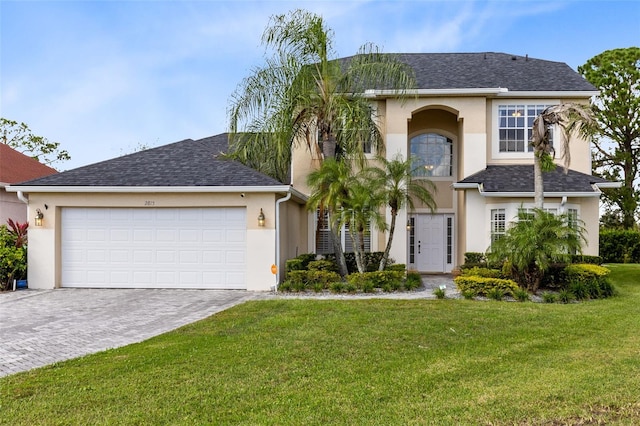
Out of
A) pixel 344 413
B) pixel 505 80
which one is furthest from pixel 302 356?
pixel 505 80

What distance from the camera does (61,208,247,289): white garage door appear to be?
40.6ft

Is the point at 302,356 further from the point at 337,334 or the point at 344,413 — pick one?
the point at 344,413

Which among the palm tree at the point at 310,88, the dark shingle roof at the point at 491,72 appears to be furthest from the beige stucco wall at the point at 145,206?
the dark shingle roof at the point at 491,72

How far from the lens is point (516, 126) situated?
623 inches

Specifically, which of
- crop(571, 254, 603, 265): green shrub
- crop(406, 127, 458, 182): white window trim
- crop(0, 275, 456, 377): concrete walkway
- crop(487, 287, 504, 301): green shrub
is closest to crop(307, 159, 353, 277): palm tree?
crop(0, 275, 456, 377): concrete walkway

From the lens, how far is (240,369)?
17.3 ft

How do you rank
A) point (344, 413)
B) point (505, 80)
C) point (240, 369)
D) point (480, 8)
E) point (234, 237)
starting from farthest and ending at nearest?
point (505, 80)
point (480, 8)
point (234, 237)
point (240, 369)
point (344, 413)

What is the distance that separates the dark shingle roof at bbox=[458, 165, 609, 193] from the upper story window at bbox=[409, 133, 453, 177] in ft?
5.64

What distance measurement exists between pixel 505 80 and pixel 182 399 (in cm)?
1620

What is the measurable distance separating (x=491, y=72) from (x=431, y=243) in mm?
7354

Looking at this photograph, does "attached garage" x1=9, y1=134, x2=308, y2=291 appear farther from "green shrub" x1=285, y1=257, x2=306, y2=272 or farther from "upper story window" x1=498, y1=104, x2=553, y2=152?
"upper story window" x1=498, y1=104, x2=553, y2=152

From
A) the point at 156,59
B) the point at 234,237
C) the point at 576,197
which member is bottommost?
the point at 234,237

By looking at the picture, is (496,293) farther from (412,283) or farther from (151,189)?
(151,189)

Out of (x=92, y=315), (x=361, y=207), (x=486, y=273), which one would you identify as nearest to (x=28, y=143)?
(x=92, y=315)
